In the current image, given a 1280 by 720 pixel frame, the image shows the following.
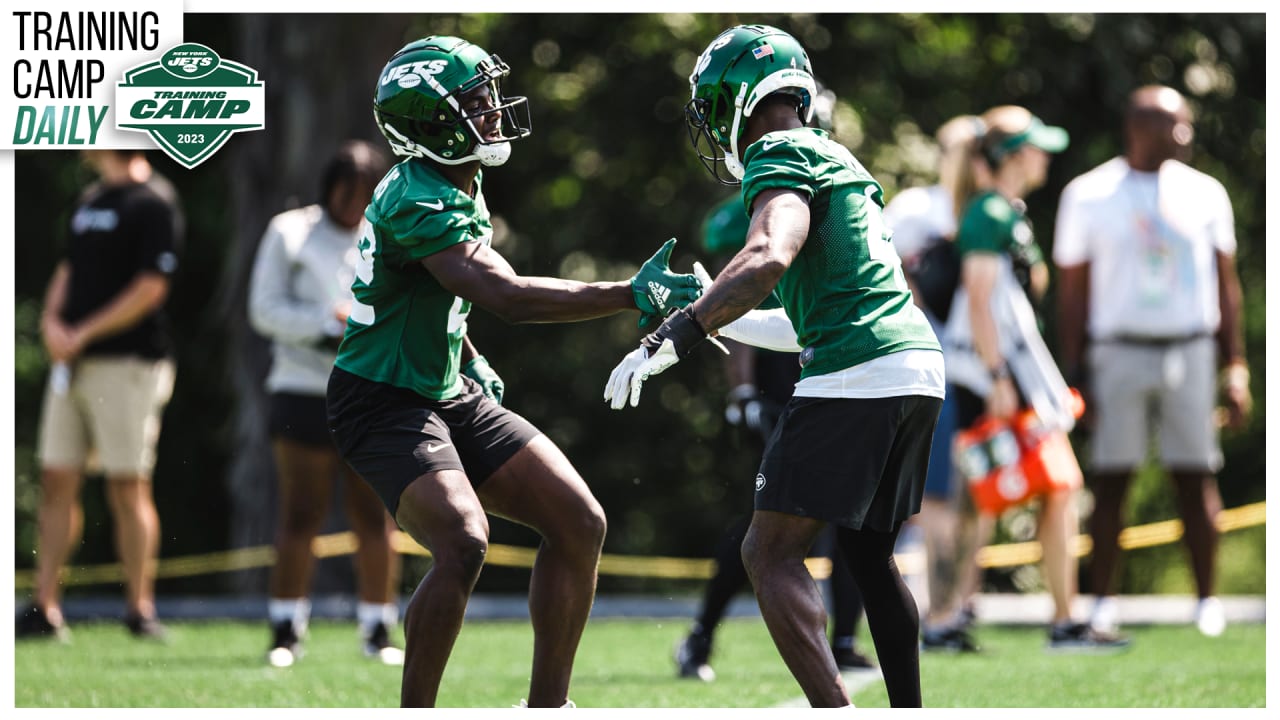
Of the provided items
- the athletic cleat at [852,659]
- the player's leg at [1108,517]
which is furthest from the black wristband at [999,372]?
the athletic cleat at [852,659]

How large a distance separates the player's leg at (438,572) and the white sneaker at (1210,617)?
450cm

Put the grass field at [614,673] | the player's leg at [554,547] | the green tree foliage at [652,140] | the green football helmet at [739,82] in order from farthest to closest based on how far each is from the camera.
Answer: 1. the green tree foliage at [652,140]
2. the grass field at [614,673]
3. the player's leg at [554,547]
4. the green football helmet at [739,82]

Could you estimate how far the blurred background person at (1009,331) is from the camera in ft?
23.8

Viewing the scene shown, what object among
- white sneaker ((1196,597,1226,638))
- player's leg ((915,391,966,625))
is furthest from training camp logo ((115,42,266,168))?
white sneaker ((1196,597,1226,638))

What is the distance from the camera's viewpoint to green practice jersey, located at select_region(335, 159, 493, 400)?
4.55 m

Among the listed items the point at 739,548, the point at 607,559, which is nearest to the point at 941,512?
the point at 739,548

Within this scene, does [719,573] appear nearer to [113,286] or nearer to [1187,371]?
[1187,371]

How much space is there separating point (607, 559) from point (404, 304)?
811cm

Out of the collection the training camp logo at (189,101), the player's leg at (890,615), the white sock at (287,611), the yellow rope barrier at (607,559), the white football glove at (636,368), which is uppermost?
the training camp logo at (189,101)

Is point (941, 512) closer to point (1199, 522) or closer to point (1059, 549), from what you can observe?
point (1059, 549)

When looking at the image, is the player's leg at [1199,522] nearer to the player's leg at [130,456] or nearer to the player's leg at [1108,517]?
the player's leg at [1108,517]

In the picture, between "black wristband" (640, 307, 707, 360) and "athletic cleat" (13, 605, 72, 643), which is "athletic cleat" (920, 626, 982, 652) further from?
"athletic cleat" (13, 605, 72, 643)

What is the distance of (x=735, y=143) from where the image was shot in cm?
450

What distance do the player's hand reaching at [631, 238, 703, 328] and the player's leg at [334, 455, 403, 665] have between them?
322 centimetres
